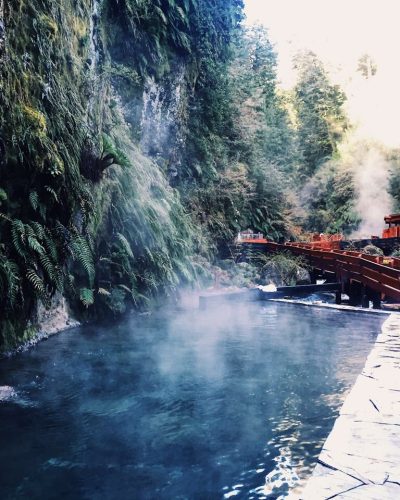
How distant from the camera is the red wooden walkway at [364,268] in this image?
11.8 metres

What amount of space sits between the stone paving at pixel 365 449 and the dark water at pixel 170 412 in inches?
15.1

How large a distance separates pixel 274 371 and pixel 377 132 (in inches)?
1513

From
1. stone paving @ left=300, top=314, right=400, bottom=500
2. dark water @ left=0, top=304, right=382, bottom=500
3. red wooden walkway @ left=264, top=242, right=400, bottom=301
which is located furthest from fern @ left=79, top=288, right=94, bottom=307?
red wooden walkway @ left=264, top=242, right=400, bottom=301

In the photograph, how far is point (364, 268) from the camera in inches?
534

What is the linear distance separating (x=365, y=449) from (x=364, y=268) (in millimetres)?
10739

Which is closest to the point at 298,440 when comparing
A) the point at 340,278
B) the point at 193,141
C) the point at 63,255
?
the point at 63,255

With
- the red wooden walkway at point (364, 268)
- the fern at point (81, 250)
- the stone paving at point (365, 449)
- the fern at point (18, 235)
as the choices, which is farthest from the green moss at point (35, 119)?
the red wooden walkway at point (364, 268)

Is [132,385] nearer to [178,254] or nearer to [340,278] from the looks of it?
[178,254]

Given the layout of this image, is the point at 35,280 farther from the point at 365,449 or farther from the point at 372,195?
the point at 372,195

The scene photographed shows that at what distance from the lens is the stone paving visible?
292 centimetres

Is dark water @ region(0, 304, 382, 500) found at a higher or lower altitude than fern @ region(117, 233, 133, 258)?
lower

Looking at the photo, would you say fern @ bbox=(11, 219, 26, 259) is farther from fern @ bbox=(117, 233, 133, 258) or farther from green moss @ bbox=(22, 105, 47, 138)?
fern @ bbox=(117, 233, 133, 258)

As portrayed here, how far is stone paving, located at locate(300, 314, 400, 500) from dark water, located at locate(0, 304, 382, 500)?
38cm

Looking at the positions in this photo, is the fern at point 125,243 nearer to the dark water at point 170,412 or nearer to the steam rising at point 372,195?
the dark water at point 170,412
